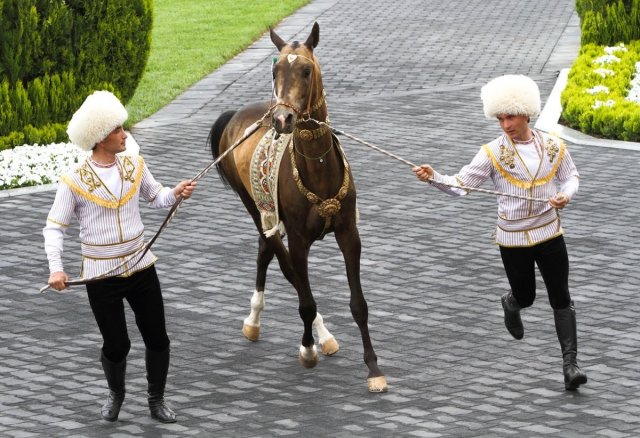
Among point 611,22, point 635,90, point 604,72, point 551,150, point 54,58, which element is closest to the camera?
point 551,150

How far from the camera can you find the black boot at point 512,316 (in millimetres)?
9195

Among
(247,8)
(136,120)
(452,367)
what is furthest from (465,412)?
(247,8)

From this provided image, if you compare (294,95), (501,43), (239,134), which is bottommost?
(501,43)

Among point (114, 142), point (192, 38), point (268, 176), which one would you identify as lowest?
point (192, 38)

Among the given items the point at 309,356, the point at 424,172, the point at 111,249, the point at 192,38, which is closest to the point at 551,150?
the point at 424,172

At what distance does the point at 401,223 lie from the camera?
12734mm

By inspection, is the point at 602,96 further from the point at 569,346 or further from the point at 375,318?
the point at 569,346

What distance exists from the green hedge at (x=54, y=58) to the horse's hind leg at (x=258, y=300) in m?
5.83

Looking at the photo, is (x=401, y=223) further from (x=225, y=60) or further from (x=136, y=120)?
→ (x=225, y=60)

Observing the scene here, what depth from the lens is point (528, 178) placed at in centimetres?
866

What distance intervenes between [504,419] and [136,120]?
987cm

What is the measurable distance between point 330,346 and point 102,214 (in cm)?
209

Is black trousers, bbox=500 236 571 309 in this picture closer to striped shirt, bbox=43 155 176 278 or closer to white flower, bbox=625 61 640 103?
striped shirt, bbox=43 155 176 278

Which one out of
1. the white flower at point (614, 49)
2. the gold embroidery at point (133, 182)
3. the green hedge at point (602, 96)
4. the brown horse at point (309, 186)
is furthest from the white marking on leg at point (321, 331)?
the white flower at point (614, 49)
